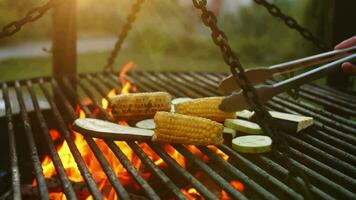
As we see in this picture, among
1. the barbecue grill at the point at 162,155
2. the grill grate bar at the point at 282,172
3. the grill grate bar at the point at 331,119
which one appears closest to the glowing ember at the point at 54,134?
the barbecue grill at the point at 162,155

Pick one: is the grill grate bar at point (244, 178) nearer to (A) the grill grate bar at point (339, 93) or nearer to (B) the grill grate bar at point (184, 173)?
(B) the grill grate bar at point (184, 173)

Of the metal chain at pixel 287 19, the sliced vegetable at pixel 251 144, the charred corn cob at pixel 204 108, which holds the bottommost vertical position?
the sliced vegetable at pixel 251 144

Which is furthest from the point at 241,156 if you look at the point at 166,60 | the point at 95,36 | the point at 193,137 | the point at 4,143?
the point at 95,36

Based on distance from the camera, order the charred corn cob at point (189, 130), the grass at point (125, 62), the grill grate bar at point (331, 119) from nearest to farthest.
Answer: the charred corn cob at point (189, 130), the grill grate bar at point (331, 119), the grass at point (125, 62)

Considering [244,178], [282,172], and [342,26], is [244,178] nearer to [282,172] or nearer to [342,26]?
[282,172]

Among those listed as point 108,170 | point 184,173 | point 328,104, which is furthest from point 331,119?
point 108,170

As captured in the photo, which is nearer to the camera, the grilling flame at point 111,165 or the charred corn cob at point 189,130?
the charred corn cob at point 189,130

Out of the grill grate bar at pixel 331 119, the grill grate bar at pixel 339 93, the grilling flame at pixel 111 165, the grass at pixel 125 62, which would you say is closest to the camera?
the grilling flame at pixel 111 165

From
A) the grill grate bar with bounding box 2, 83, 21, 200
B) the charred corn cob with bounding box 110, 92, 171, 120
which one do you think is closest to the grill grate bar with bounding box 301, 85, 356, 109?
the charred corn cob with bounding box 110, 92, 171, 120
